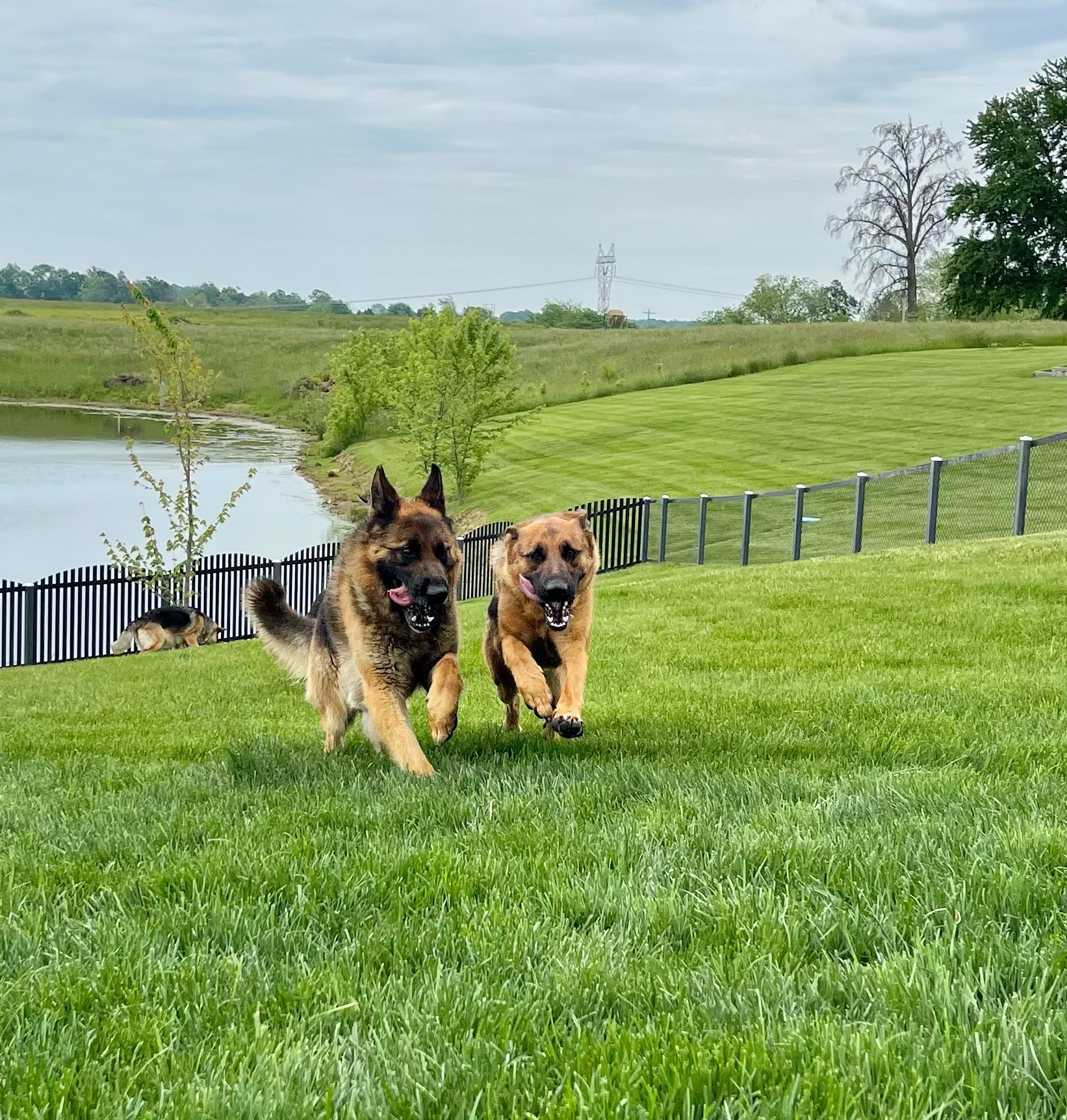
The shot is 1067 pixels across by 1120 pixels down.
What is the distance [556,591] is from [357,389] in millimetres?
56130

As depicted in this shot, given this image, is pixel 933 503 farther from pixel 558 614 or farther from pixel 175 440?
pixel 175 440

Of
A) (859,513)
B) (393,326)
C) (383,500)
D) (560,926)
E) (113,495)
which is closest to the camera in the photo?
(560,926)

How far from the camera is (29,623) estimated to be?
19875 mm

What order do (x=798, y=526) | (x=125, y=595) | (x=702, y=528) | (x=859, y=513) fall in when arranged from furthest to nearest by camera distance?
1. (x=702, y=528)
2. (x=798, y=526)
3. (x=125, y=595)
4. (x=859, y=513)

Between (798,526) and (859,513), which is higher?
(859,513)

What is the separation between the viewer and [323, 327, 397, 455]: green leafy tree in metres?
60.3

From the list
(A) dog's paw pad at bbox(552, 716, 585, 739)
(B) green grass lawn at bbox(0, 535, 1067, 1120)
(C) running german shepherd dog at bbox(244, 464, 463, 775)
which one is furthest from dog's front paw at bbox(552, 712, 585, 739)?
(C) running german shepherd dog at bbox(244, 464, 463, 775)

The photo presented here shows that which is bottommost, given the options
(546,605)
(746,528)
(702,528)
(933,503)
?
(702,528)

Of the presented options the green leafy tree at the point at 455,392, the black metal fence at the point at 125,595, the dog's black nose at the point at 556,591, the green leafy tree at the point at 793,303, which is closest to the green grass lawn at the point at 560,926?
the dog's black nose at the point at 556,591

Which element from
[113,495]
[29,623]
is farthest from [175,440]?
[113,495]

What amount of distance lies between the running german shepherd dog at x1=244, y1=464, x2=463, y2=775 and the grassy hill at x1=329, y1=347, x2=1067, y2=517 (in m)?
29.1

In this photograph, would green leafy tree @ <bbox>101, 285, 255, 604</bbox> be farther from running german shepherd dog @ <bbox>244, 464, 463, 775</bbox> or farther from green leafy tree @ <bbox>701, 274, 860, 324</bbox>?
green leafy tree @ <bbox>701, 274, 860, 324</bbox>

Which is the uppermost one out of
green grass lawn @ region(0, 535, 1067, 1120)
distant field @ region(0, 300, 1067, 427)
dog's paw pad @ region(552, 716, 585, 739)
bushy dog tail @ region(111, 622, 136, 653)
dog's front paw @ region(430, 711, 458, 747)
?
distant field @ region(0, 300, 1067, 427)

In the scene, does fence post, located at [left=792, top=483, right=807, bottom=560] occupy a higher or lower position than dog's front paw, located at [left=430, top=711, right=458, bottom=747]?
lower
